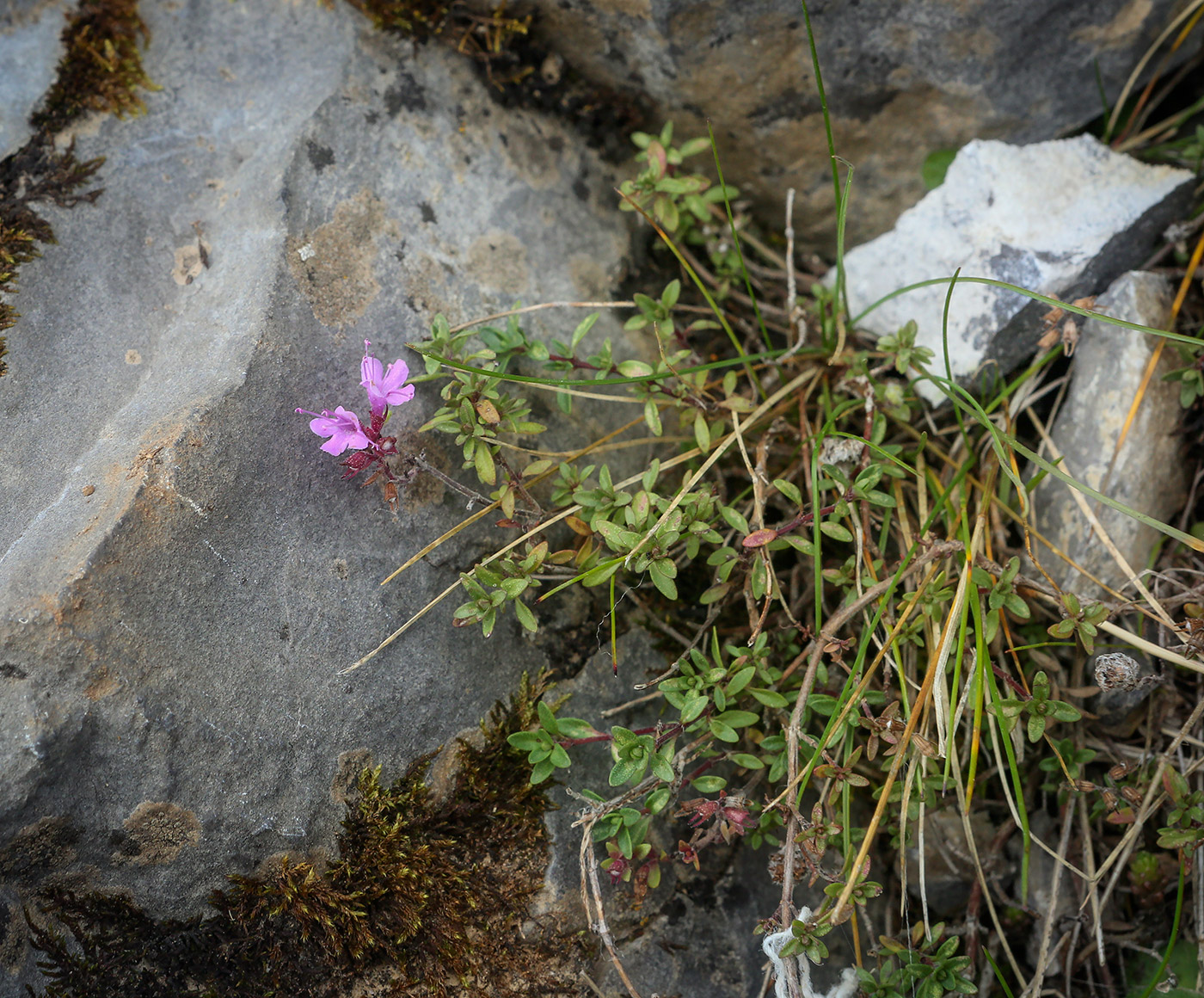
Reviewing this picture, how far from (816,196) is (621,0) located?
1.02 m

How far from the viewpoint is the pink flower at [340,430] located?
203 cm

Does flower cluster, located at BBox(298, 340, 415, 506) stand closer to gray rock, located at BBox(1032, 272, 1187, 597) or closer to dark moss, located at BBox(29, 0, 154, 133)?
dark moss, located at BBox(29, 0, 154, 133)

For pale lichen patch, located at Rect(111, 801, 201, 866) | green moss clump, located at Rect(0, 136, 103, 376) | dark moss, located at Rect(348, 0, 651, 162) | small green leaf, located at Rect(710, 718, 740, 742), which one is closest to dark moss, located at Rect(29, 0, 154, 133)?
green moss clump, located at Rect(0, 136, 103, 376)

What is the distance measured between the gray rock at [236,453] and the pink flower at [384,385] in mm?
A: 210

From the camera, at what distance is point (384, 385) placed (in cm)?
213

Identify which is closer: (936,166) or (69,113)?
(69,113)

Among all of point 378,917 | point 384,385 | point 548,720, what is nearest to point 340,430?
point 384,385

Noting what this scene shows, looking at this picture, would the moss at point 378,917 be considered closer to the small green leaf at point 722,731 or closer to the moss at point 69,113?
the small green leaf at point 722,731

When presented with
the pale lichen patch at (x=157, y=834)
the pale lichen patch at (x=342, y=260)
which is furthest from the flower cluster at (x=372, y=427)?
the pale lichen patch at (x=157, y=834)

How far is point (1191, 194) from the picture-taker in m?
2.76

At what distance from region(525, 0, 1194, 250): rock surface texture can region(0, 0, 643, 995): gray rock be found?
0.59m

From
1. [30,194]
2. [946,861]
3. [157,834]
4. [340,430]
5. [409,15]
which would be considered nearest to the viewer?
[157,834]

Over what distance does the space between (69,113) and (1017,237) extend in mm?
3073

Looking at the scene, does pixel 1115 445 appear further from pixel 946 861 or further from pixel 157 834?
pixel 157 834
